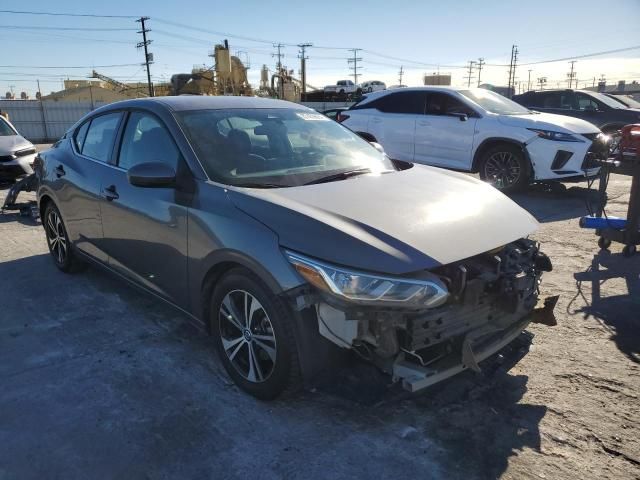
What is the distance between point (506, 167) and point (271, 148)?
5822mm

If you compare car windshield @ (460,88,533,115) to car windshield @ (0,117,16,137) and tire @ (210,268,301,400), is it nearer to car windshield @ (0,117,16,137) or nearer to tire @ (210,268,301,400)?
tire @ (210,268,301,400)

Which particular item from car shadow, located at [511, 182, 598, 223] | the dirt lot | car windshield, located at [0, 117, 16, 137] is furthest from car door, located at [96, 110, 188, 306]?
car windshield, located at [0, 117, 16, 137]

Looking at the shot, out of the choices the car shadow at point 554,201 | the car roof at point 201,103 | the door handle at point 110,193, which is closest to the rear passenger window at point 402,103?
the car shadow at point 554,201

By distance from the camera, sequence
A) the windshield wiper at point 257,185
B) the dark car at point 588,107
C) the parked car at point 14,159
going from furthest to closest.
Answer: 1. the dark car at point 588,107
2. the parked car at point 14,159
3. the windshield wiper at point 257,185

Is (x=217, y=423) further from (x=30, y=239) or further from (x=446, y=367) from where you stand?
(x=30, y=239)

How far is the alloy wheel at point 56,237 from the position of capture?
4863 mm

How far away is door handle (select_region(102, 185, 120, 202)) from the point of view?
12.2 ft

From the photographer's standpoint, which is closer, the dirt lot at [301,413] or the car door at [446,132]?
the dirt lot at [301,413]

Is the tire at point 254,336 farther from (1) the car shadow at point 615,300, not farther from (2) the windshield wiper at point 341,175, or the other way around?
(1) the car shadow at point 615,300

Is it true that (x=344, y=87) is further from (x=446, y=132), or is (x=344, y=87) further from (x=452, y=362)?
(x=452, y=362)

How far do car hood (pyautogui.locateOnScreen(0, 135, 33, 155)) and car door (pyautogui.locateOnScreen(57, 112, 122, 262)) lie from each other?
609 cm

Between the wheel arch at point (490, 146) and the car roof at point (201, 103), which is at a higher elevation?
the car roof at point (201, 103)

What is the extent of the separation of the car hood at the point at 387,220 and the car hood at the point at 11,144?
8964 millimetres

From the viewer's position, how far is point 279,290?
8.20 feet
